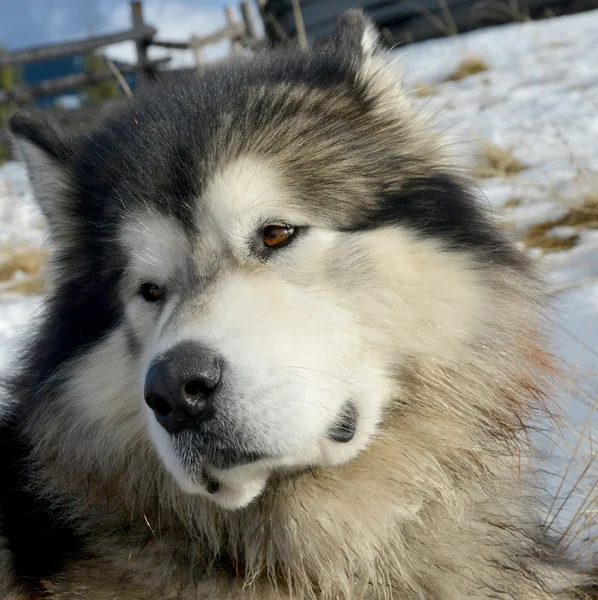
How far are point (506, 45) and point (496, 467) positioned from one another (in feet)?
29.3

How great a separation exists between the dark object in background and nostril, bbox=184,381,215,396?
9604 mm

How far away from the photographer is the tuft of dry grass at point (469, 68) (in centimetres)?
942

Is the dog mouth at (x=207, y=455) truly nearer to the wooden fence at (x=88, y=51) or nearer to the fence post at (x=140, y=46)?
the wooden fence at (x=88, y=51)

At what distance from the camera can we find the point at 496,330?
2.16 metres

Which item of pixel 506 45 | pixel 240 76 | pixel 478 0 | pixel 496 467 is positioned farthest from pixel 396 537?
pixel 478 0

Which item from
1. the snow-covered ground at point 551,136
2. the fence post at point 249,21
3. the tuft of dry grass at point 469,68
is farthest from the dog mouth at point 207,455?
the fence post at point 249,21

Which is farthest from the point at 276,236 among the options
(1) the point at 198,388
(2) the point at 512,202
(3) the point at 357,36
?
(2) the point at 512,202

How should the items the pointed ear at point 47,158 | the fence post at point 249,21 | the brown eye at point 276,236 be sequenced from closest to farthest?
the brown eye at point 276,236 < the pointed ear at point 47,158 < the fence post at point 249,21

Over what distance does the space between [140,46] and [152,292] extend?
12.5 metres

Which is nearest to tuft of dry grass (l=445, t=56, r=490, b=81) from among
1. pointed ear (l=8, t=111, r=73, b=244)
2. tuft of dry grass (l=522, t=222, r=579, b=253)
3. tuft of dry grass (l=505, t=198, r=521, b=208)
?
tuft of dry grass (l=505, t=198, r=521, b=208)

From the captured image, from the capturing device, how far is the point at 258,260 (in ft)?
6.72

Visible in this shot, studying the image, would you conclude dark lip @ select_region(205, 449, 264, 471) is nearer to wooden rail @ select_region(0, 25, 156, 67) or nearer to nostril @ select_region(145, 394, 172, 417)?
nostril @ select_region(145, 394, 172, 417)

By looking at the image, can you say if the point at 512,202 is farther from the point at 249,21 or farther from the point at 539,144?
the point at 249,21

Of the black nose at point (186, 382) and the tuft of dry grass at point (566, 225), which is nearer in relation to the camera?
the black nose at point (186, 382)
